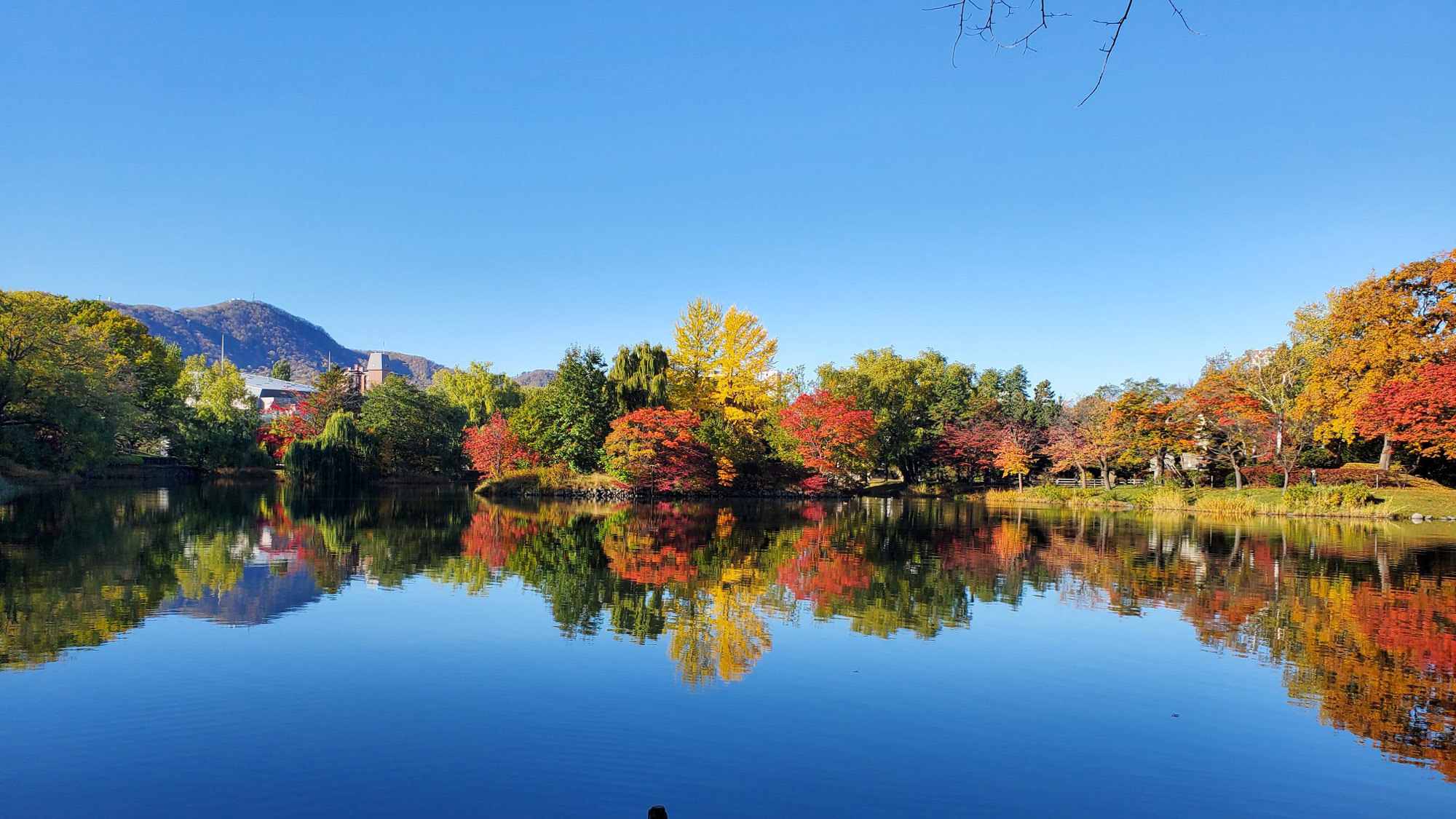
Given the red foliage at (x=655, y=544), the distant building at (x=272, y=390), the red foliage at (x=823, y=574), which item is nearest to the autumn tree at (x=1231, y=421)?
the red foliage at (x=655, y=544)

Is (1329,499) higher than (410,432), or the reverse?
(410,432)

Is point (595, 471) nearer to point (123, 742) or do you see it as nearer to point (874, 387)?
point (874, 387)

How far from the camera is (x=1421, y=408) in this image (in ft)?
88.8

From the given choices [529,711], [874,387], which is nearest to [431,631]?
[529,711]

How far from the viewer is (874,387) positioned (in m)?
42.2

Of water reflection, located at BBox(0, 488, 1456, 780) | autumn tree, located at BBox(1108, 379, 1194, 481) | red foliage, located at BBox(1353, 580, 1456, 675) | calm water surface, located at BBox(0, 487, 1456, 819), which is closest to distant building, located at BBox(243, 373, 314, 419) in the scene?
water reflection, located at BBox(0, 488, 1456, 780)

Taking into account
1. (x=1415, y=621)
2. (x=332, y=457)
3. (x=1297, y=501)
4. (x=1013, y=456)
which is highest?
(x=1013, y=456)

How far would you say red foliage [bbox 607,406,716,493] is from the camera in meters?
32.8

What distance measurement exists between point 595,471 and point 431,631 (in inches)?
1079

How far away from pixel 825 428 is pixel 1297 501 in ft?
59.7

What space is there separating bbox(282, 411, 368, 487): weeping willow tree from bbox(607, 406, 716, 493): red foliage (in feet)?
46.3

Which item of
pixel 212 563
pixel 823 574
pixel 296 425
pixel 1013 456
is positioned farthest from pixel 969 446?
pixel 296 425

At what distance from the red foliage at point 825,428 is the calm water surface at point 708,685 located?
21.5m

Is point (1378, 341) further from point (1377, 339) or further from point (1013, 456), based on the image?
point (1013, 456)
